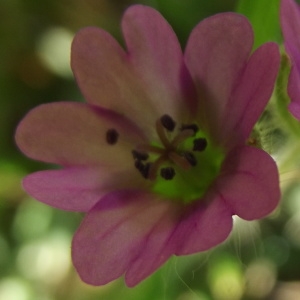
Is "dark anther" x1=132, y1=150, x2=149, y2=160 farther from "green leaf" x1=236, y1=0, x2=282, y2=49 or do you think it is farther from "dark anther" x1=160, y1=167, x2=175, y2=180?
"green leaf" x1=236, y1=0, x2=282, y2=49

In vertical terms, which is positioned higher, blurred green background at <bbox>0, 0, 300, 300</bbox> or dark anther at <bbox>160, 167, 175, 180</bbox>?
dark anther at <bbox>160, 167, 175, 180</bbox>

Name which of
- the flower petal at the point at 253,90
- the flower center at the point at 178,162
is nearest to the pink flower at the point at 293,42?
the flower petal at the point at 253,90

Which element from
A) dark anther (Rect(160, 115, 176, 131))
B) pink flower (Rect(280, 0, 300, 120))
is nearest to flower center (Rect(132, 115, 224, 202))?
dark anther (Rect(160, 115, 176, 131))

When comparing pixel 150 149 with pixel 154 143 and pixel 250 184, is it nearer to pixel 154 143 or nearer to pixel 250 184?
pixel 154 143

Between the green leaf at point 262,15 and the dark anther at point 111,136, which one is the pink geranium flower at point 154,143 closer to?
the dark anther at point 111,136

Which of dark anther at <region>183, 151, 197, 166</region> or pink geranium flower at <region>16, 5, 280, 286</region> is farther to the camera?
dark anther at <region>183, 151, 197, 166</region>

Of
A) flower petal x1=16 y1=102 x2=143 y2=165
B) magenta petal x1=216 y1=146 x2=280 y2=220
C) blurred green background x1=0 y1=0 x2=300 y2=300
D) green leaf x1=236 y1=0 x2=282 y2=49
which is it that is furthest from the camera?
blurred green background x1=0 y1=0 x2=300 y2=300

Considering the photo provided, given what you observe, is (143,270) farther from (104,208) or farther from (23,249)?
(23,249)
